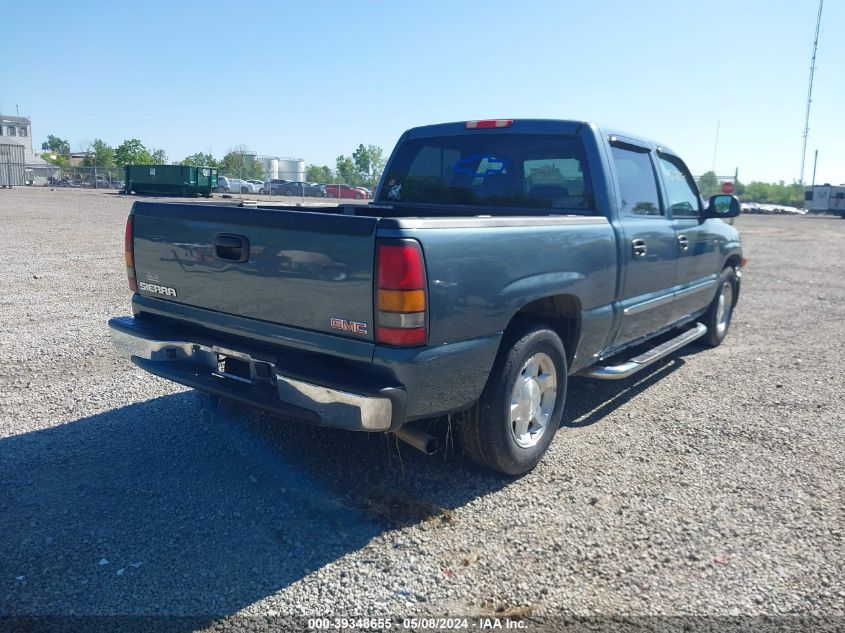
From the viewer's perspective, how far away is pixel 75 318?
7305 mm

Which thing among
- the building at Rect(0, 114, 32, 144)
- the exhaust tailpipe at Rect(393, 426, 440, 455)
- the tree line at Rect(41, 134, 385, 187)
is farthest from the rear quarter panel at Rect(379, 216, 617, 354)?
the building at Rect(0, 114, 32, 144)

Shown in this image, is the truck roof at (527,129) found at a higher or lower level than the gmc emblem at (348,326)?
higher

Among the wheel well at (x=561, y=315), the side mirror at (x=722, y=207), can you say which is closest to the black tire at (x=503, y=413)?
the wheel well at (x=561, y=315)

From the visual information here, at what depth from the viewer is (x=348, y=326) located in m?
3.17

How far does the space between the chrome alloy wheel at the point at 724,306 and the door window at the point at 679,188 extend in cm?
132

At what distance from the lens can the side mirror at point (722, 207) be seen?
20.2 ft

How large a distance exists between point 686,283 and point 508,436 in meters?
2.95

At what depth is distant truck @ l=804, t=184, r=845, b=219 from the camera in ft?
196

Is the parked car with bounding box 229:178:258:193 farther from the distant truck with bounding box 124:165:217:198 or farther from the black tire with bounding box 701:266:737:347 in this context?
the black tire with bounding box 701:266:737:347

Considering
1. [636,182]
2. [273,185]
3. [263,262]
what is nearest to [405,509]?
[263,262]


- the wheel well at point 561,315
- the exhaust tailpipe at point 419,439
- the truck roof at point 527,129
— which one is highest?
the truck roof at point 527,129

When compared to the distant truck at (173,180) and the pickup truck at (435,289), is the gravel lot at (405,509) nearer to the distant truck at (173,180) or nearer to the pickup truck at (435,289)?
the pickup truck at (435,289)

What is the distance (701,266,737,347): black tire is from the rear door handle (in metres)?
2.46

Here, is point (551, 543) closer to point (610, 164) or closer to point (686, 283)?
point (610, 164)
